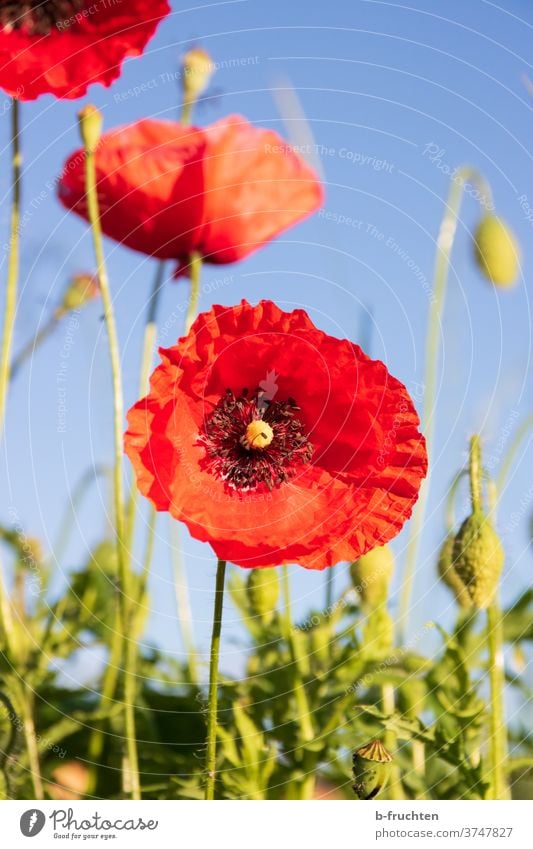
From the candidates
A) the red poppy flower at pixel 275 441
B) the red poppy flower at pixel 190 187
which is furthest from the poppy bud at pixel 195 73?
the red poppy flower at pixel 275 441

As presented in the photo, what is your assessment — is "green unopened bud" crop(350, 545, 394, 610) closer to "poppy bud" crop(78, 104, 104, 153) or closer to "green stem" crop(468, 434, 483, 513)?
"green stem" crop(468, 434, 483, 513)

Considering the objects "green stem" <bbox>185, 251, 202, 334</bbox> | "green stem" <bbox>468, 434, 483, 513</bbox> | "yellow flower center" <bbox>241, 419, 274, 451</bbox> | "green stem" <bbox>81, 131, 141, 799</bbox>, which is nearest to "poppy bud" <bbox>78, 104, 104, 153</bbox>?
"green stem" <bbox>81, 131, 141, 799</bbox>

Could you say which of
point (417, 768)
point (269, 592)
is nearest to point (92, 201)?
point (269, 592)

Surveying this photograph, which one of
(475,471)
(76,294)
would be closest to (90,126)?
(76,294)
